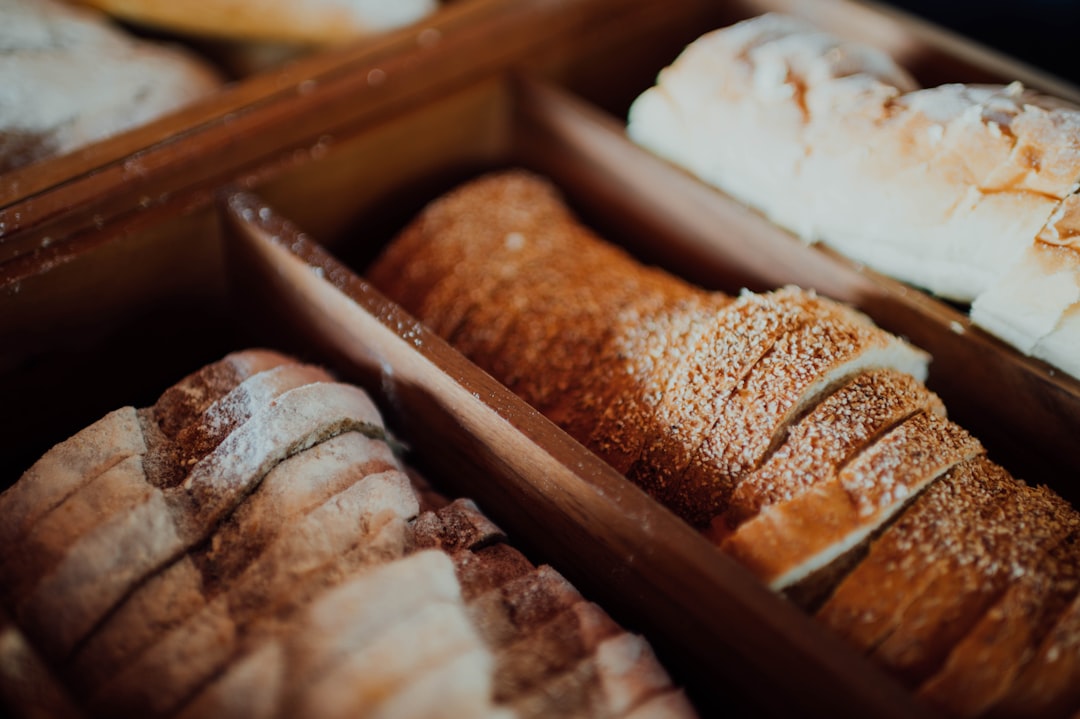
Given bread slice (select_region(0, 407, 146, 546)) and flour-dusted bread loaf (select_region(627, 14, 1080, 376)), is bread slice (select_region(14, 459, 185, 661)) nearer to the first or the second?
bread slice (select_region(0, 407, 146, 546))

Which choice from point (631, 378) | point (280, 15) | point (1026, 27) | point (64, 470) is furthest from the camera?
point (1026, 27)

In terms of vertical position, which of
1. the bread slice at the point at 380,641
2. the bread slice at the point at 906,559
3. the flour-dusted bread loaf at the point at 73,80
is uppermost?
the flour-dusted bread loaf at the point at 73,80

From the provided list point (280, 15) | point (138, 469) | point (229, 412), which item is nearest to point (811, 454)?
point (229, 412)

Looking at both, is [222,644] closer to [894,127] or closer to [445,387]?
[445,387]

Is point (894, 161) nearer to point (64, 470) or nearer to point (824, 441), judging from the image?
point (824, 441)

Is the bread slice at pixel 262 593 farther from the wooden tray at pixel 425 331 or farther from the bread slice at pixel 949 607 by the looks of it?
the bread slice at pixel 949 607

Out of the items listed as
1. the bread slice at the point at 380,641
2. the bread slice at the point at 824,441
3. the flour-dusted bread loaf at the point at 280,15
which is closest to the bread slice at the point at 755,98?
the bread slice at the point at 824,441

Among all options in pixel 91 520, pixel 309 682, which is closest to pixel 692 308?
pixel 309 682
